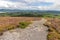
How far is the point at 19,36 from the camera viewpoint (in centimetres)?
3781

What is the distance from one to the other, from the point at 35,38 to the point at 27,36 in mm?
1970

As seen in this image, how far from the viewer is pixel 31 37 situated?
121 feet

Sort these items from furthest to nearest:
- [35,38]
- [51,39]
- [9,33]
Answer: [9,33] < [35,38] < [51,39]

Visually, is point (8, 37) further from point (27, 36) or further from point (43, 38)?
point (43, 38)

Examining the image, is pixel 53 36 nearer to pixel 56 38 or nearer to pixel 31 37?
pixel 56 38

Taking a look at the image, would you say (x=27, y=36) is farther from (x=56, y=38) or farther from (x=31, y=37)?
(x=56, y=38)

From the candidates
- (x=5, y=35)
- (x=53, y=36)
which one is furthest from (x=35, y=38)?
(x=5, y=35)

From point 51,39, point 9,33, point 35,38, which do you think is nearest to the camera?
point 51,39

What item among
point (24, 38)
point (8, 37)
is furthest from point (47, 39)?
point (8, 37)

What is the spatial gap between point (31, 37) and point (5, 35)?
5.15 meters

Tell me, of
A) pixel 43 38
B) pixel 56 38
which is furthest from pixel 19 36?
pixel 56 38

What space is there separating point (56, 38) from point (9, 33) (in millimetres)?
9954

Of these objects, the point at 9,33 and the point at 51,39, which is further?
the point at 9,33

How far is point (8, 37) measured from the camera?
3650 cm
